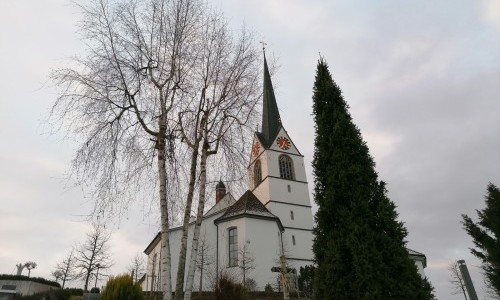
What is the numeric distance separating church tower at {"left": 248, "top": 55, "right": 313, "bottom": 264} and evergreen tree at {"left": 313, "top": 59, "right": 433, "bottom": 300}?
69.8 feet

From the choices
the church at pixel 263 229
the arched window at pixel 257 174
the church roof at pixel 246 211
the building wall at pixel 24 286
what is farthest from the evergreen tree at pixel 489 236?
the building wall at pixel 24 286

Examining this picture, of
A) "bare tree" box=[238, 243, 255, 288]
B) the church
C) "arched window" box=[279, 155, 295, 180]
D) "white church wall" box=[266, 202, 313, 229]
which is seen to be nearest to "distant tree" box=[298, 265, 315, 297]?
the church

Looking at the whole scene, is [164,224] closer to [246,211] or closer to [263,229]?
[246,211]

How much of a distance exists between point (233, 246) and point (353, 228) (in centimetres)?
2056

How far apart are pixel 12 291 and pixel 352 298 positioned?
106 ft

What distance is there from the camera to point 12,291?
30.5 m

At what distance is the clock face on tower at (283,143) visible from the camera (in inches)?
1599

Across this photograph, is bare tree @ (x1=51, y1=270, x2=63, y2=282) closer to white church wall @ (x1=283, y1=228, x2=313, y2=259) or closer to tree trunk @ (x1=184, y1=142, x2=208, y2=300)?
white church wall @ (x1=283, y1=228, x2=313, y2=259)

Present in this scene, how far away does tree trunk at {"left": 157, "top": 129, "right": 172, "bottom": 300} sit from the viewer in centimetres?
881

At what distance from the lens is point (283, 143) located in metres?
41.0

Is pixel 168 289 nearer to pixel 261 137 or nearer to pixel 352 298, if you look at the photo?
pixel 352 298

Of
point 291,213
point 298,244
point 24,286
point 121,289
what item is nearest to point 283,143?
point 291,213

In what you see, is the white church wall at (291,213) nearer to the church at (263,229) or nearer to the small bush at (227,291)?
the church at (263,229)

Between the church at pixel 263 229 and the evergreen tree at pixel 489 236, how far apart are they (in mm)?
7521
